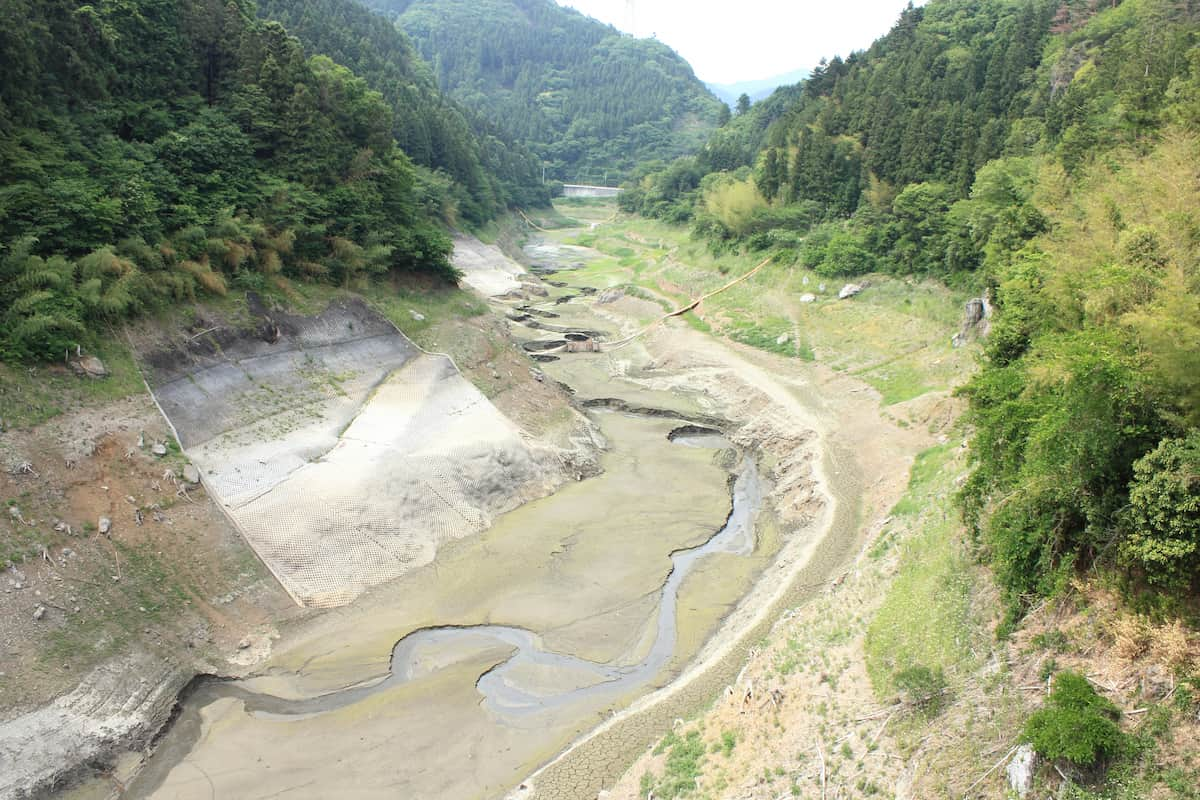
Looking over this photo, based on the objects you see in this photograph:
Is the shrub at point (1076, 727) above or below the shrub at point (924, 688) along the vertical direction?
above

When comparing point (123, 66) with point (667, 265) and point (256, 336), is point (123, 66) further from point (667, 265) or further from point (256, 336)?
point (667, 265)

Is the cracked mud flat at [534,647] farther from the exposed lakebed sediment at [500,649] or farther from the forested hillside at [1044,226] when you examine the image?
the forested hillside at [1044,226]

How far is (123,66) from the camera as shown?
98.0ft

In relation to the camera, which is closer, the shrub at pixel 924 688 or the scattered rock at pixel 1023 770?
the scattered rock at pixel 1023 770

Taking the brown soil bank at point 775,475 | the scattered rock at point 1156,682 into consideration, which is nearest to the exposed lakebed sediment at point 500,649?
the brown soil bank at point 775,475

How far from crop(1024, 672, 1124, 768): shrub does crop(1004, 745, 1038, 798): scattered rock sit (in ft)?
0.50

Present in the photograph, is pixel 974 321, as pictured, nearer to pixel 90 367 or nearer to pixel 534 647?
pixel 534 647

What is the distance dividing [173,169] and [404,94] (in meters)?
55.4

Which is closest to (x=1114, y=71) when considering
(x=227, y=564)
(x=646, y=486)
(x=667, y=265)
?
(x=646, y=486)

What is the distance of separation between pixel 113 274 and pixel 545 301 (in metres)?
44.5

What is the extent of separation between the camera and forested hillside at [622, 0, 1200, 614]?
12.6 m

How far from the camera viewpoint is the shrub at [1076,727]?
10.4m

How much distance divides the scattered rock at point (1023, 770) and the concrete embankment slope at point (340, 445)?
17256 mm

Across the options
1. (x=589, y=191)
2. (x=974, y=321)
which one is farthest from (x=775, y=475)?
(x=589, y=191)
